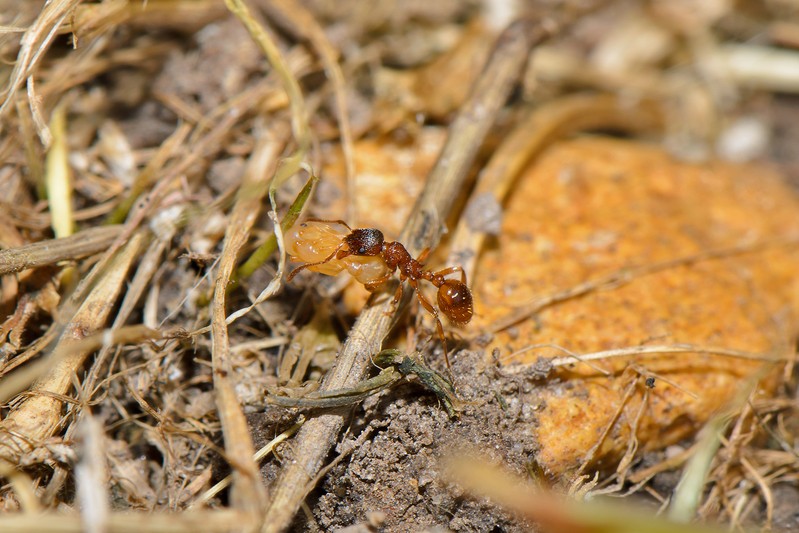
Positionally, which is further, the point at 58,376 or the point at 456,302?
the point at 456,302

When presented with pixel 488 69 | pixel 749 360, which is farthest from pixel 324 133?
pixel 749 360

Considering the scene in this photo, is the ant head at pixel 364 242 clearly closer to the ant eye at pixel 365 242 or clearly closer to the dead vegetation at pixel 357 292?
the ant eye at pixel 365 242

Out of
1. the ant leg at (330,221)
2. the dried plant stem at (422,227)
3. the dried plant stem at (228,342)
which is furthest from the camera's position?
the ant leg at (330,221)

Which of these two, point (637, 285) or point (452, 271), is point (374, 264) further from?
point (637, 285)

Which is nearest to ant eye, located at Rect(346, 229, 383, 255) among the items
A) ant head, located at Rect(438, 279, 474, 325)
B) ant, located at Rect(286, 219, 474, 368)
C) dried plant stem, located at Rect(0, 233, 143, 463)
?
ant, located at Rect(286, 219, 474, 368)

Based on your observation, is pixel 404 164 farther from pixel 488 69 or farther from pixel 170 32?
pixel 170 32

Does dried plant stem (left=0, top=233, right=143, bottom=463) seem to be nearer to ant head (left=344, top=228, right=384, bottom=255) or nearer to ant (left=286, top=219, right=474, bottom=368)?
ant (left=286, top=219, right=474, bottom=368)

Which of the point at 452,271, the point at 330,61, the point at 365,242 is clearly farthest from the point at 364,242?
the point at 330,61

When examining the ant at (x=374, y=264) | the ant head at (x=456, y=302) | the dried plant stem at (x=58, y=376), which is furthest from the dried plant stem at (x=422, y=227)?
the dried plant stem at (x=58, y=376)
